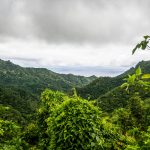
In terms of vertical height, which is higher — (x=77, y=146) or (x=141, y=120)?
(x=77, y=146)

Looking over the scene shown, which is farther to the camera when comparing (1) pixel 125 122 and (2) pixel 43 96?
(1) pixel 125 122

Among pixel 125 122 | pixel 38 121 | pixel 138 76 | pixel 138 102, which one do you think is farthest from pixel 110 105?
pixel 138 76

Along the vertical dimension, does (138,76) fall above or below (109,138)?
above

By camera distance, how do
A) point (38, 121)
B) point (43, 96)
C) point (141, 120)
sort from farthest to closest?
point (141, 120) < point (38, 121) < point (43, 96)

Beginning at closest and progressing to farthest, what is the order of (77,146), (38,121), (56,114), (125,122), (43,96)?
(77,146), (56,114), (43,96), (38,121), (125,122)

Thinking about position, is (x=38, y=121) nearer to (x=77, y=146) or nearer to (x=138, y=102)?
(x=77, y=146)

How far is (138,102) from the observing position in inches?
2363

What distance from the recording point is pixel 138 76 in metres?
3.23

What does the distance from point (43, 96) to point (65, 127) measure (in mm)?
6096

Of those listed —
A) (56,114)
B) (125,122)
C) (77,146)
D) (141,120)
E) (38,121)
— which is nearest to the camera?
(77,146)

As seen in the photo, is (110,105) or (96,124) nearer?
(96,124)

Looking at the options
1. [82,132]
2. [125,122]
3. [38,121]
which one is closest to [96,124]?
[82,132]

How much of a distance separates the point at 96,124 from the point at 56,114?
136 centimetres

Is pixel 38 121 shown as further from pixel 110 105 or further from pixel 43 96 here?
pixel 110 105
